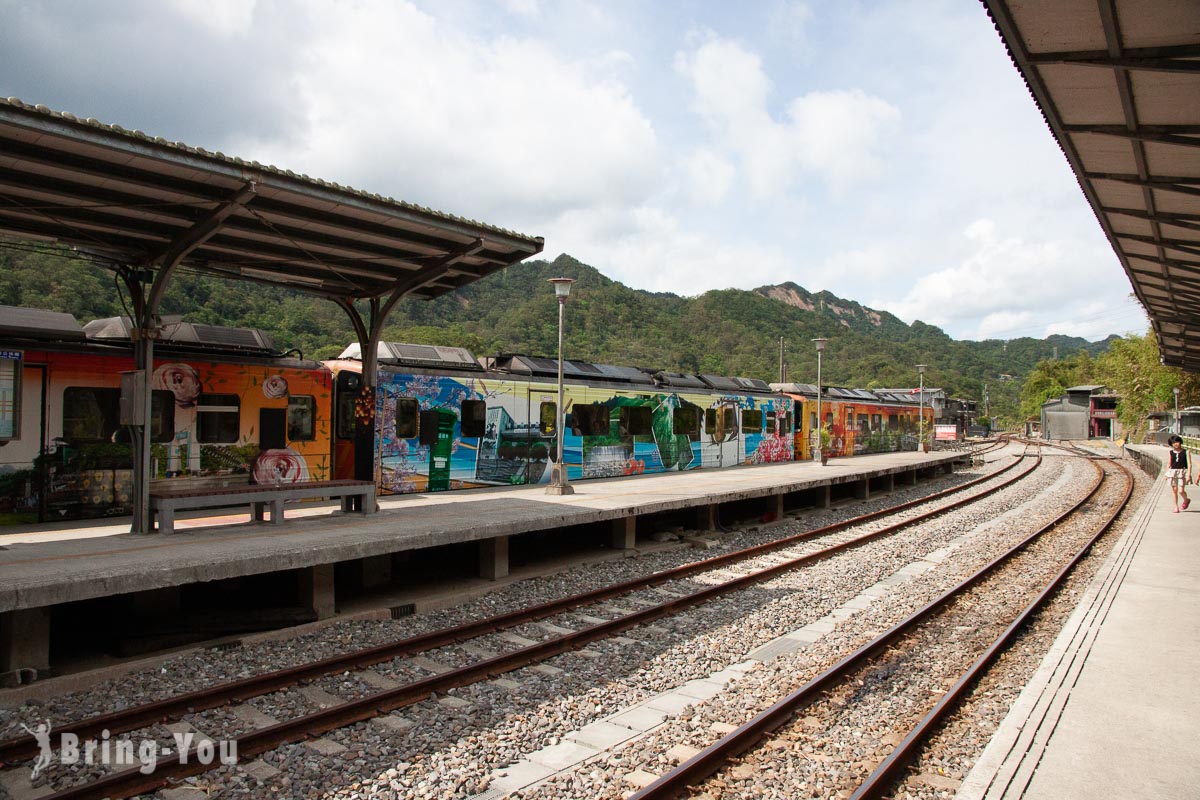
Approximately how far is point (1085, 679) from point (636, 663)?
142 inches

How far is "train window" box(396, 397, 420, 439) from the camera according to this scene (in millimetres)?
12430

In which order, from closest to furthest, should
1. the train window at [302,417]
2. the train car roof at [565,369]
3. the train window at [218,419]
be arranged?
1. the train window at [218,419]
2. the train window at [302,417]
3. the train car roof at [565,369]

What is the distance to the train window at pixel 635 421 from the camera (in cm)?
1752

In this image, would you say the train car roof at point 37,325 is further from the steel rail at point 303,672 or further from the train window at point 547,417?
the train window at point 547,417

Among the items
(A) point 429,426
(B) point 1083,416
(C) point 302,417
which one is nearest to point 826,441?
(A) point 429,426

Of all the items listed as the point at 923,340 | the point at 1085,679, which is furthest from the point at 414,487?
the point at 923,340

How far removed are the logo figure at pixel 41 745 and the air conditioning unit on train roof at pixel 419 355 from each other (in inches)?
307

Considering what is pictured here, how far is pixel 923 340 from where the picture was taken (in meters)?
134

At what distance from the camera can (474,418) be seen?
13531 millimetres

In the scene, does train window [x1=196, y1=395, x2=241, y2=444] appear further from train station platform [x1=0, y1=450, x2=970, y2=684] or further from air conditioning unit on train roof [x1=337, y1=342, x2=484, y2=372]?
air conditioning unit on train roof [x1=337, y1=342, x2=484, y2=372]

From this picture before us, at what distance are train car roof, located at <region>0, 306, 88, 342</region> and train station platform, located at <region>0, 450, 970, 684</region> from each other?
2210 mm

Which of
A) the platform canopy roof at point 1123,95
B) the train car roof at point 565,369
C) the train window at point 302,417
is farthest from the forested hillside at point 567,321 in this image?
the platform canopy roof at point 1123,95

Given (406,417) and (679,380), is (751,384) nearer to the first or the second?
(679,380)

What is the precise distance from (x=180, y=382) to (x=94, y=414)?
1.07 m
